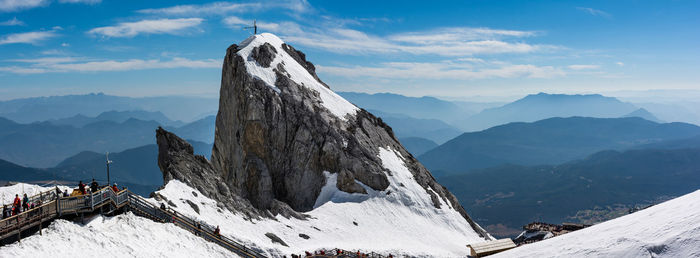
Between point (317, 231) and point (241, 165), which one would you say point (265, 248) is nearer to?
point (317, 231)

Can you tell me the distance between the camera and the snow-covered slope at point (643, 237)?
11.3 meters

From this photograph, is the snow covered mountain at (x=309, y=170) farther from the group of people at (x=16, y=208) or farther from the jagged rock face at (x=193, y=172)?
the group of people at (x=16, y=208)

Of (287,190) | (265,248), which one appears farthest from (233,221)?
(287,190)

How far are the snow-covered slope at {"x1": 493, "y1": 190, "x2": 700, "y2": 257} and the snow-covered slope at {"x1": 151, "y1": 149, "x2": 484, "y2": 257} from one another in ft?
73.2

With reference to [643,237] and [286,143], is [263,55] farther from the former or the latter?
[643,237]

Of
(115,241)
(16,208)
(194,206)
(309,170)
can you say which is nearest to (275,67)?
(309,170)

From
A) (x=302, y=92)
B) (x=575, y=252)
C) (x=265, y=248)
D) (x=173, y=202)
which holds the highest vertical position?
(x=302, y=92)

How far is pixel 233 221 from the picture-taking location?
35250 millimetres

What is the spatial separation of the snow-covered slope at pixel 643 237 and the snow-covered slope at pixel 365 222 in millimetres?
22305

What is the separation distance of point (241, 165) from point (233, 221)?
26231mm

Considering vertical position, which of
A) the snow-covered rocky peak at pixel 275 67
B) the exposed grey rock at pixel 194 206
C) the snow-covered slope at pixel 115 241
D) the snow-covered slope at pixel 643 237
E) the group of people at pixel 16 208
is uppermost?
the snow-covered rocky peak at pixel 275 67

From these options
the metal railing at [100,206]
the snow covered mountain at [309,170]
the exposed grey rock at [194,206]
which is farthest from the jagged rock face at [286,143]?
the metal railing at [100,206]

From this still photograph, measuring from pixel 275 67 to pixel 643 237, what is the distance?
61.5 metres

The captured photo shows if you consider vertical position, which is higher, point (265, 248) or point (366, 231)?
point (265, 248)
